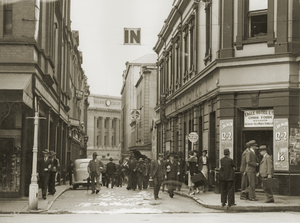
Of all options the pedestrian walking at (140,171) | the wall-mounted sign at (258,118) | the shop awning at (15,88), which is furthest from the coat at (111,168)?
the shop awning at (15,88)

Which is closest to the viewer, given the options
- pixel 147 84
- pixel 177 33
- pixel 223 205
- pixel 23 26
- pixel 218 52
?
pixel 223 205

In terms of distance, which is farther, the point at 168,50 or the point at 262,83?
the point at 168,50

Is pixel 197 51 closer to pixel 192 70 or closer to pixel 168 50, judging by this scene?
pixel 192 70

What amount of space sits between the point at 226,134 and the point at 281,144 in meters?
2.50

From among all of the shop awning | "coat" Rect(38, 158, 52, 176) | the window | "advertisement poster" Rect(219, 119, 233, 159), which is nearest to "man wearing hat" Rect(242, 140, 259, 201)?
"advertisement poster" Rect(219, 119, 233, 159)

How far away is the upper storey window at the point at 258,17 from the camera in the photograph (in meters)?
21.7

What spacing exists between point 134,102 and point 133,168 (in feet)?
173

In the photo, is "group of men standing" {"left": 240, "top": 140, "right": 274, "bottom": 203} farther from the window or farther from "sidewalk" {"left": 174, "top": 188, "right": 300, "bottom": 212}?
the window

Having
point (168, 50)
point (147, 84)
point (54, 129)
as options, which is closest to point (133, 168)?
point (54, 129)

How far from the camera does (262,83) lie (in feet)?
69.9

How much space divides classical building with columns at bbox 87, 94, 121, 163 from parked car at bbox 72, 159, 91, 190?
7704cm

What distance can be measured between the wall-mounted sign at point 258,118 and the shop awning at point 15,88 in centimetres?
888

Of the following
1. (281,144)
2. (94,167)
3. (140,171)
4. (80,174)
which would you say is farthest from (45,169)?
(80,174)

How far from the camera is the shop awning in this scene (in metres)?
17.7
